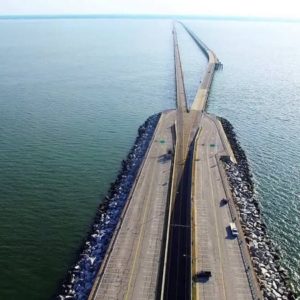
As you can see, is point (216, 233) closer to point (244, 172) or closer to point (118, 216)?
point (118, 216)

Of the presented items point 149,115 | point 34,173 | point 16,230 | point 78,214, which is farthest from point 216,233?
point 149,115

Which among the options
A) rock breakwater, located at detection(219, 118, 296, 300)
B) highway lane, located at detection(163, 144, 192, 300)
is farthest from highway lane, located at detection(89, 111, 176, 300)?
rock breakwater, located at detection(219, 118, 296, 300)

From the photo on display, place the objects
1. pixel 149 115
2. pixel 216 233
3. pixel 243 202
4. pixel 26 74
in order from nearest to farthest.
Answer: pixel 216 233 → pixel 243 202 → pixel 149 115 → pixel 26 74

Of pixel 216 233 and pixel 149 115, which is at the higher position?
pixel 149 115

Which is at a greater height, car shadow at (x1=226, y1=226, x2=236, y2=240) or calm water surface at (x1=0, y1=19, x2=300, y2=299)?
calm water surface at (x1=0, y1=19, x2=300, y2=299)

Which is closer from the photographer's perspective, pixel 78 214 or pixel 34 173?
pixel 78 214

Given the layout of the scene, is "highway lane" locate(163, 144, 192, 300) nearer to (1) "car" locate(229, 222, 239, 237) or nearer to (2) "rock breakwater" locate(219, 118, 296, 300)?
(1) "car" locate(229, 222, 239, 237)
